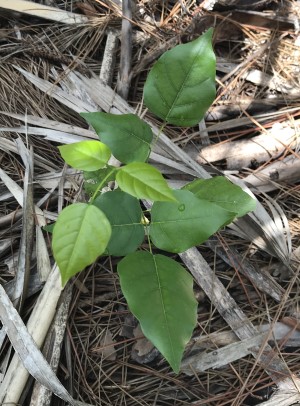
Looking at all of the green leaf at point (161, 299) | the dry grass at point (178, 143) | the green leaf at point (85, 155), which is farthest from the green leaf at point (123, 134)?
the dry grass at point (178, 143)

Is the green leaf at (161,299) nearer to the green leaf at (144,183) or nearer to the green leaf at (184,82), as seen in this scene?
the green leaf at (144,183)

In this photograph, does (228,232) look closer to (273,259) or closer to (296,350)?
(273,259)

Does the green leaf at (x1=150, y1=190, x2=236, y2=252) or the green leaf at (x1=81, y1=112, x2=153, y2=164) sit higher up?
the green leaf at (x1=81, y1=112, x2=153, y2=164)

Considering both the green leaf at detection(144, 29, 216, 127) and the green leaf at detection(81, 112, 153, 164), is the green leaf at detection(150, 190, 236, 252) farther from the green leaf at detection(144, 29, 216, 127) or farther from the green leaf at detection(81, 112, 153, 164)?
the green leaf at detection(144, 29, 216, 127)

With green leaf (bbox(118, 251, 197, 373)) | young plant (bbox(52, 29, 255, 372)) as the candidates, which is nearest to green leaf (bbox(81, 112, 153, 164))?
young plant (bbox(52, 29, 255, 372))

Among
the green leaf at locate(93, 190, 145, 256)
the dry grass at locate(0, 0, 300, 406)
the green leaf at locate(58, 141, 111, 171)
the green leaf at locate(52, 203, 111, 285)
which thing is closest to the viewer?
the green leaf at locate(52, 203, 111, 285)

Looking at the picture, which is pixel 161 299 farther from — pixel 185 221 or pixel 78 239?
pixel 78 239

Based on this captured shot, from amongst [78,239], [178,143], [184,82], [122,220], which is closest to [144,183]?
[78,239]
